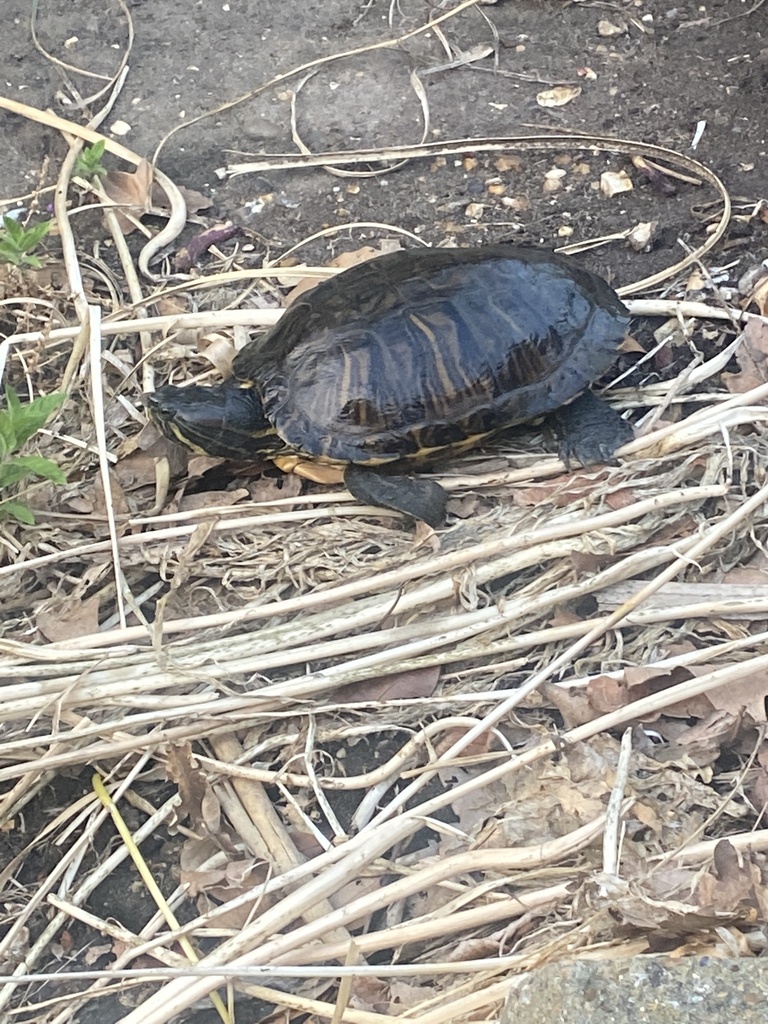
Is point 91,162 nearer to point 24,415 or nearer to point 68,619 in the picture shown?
point 24,415

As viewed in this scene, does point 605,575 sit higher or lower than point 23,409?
lower

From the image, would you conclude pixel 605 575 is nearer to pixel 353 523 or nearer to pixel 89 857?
pixel 353 523

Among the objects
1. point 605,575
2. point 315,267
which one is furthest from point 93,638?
point 315,267

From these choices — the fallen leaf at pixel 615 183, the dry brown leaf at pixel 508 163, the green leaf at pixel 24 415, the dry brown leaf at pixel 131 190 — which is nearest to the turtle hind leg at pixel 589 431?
the fallen leaf at pixel 615 183

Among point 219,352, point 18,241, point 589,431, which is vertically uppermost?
point 18,241

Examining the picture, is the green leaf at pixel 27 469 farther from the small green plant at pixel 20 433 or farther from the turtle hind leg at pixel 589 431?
the turtle hind leg at pixel 589 431

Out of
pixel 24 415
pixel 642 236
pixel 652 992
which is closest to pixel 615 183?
pixel 642 236
